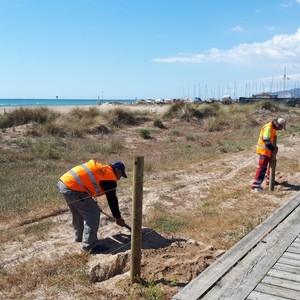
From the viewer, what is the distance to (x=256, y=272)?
435cm

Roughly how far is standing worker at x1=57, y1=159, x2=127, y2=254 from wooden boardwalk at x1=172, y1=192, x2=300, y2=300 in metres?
1.87

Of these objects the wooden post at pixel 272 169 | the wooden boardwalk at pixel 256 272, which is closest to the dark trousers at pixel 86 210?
the wooden boardwalk at pixel 256 272

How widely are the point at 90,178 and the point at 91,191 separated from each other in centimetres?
20

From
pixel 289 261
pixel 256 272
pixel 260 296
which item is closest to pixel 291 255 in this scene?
pixel 289 261

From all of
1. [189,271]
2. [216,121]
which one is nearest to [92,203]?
[189,271]

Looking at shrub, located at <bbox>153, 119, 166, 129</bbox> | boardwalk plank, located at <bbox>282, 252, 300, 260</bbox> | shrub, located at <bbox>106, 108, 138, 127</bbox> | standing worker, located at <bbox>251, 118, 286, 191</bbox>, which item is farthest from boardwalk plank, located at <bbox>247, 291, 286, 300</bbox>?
shrub, located at <bbox>153, 119, 166, 129</bbox>

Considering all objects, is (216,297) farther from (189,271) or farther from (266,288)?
(189,271)

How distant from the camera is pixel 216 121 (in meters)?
28.1

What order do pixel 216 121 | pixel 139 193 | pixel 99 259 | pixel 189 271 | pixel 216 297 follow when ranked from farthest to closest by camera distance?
pixel 216 121, pixel 99 259, pixel 189 271, pixel 139 193, pixel 216 297

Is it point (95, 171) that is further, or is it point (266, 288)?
point (95, 171)

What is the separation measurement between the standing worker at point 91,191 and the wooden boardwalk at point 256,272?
187 centimetres

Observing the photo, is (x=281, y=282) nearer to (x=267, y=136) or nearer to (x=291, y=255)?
(x=291, y=255)

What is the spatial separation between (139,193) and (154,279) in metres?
1.00

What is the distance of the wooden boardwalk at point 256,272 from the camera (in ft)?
12.8
